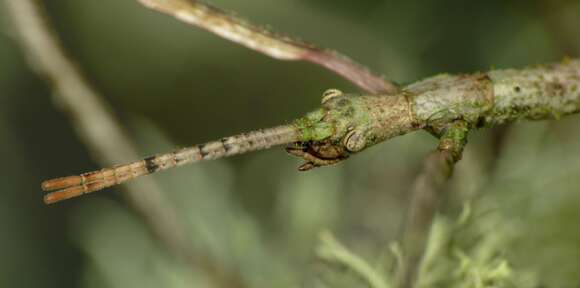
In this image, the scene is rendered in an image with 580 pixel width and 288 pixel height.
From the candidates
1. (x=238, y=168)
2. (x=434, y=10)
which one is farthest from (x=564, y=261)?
(x=238, y=168)

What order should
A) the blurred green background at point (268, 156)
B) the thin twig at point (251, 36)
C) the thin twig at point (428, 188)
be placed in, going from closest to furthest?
the thin twig at point (428, 188), the thin twig at point (251, 36), the blurred green background at point (268, 156)

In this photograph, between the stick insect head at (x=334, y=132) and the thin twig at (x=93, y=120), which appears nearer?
the stick insect head at (x=334, y=132)

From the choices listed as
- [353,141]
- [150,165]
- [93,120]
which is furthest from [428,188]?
[93,120]

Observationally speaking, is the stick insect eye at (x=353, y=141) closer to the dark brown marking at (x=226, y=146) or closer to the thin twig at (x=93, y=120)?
the dark brown marking at (x=226, y=146)

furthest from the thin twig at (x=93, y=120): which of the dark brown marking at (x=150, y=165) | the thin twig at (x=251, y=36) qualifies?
the dark brown marking at (x=150, y=165)

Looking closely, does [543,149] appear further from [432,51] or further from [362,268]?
[362,268]

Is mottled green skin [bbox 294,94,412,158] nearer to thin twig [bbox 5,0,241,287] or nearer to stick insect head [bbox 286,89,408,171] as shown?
stick insect head [bbox 286,89,408,171]

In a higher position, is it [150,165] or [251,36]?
[251,36]

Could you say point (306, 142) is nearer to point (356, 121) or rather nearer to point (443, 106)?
point (356, 121)
